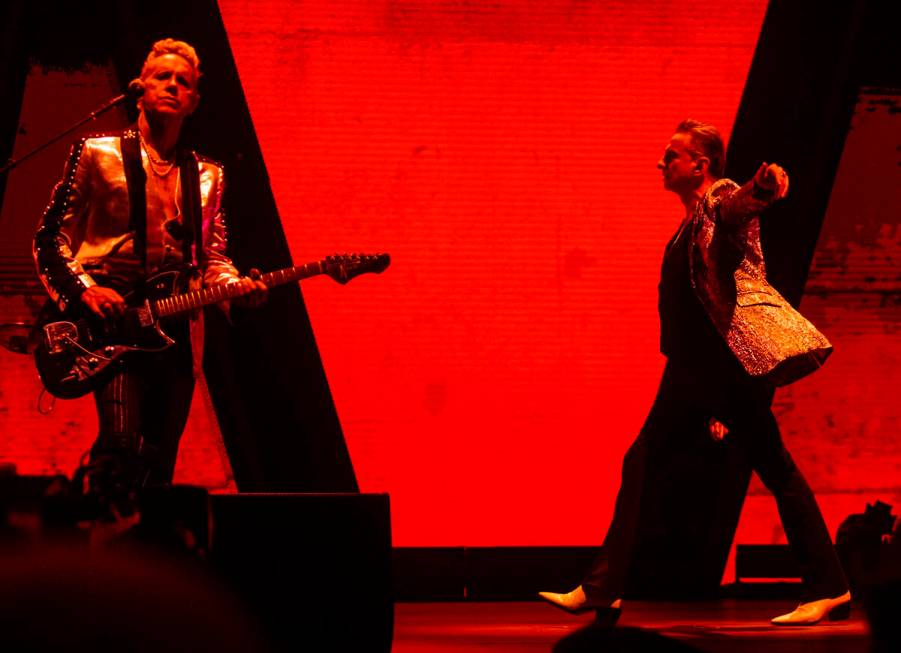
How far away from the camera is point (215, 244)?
3750mm

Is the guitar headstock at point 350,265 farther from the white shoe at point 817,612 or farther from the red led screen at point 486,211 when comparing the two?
the white shoe at point 817,612

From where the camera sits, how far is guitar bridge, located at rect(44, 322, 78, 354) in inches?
135

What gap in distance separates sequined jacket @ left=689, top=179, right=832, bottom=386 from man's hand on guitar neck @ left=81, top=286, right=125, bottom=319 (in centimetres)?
155

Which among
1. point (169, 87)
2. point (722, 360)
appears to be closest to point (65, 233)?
point (169, 87)

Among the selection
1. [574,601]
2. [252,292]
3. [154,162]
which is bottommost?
[574,601]

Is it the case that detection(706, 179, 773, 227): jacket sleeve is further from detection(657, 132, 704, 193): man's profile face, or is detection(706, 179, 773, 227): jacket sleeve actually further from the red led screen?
the red led screen

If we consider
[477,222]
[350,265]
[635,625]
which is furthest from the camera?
[477,222]

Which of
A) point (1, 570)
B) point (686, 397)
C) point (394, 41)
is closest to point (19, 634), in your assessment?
point (1, 570)

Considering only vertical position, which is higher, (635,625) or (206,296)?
(206,296)

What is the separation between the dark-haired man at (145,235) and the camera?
3.44 metres

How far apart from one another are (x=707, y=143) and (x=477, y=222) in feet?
4.13

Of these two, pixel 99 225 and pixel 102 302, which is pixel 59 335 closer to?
pixel 102 302

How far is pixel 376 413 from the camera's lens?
483 cm

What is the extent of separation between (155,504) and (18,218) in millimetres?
2756
